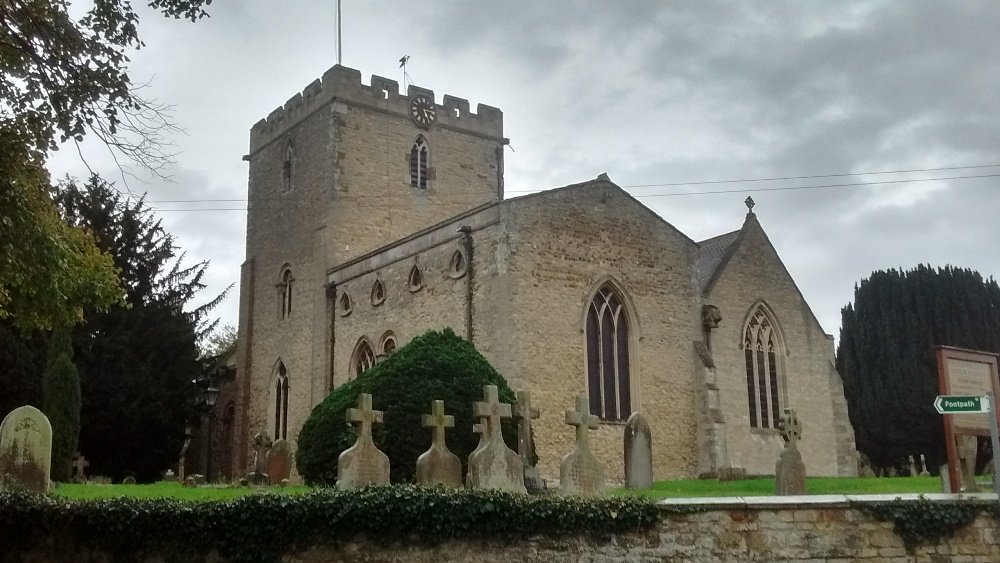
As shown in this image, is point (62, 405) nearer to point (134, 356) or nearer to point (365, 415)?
point (134, 356)

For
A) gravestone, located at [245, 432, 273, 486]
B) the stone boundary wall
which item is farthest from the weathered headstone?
gravestone, located at [245, 432, 273, 486]

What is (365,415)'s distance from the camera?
46.2 ft

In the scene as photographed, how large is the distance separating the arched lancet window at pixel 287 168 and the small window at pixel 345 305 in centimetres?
662

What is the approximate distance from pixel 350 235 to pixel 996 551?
68.0 ft

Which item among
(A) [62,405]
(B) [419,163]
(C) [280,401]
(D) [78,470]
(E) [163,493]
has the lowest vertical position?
(E) [163,493]

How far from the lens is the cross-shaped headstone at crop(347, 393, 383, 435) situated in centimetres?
1395

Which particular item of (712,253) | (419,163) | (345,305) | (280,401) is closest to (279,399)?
(280,401)

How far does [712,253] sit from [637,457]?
397 inches

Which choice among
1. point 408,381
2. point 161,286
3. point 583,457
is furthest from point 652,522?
point 161,286

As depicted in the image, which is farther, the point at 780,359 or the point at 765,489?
the point at 780,359

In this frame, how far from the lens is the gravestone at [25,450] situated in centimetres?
1288

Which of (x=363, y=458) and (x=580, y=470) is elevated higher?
(x=363, y=458)

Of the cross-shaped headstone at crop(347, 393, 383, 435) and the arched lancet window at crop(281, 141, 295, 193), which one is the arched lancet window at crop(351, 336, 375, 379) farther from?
the cross-shaped headstone at crop(347, 393, 383, 435)

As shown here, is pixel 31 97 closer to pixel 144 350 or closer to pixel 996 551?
pixel 996 551
